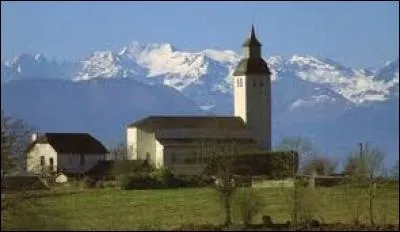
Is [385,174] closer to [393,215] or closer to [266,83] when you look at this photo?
[393,215]

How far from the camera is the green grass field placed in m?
28.9

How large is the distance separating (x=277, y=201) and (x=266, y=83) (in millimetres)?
68830

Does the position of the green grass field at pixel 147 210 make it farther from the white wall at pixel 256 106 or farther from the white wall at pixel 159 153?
the white wall at pixel 256 106

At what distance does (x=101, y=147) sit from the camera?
334ft

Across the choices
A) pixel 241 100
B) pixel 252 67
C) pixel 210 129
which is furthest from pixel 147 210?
pixel 252 67

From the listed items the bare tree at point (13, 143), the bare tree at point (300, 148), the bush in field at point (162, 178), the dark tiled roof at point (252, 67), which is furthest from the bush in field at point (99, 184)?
the dark tiled roof at point (252, 67)

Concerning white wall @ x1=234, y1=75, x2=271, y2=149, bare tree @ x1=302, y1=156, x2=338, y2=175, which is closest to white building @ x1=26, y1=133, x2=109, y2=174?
white wall @ x1=234, y1=75, x2=271, y2=149

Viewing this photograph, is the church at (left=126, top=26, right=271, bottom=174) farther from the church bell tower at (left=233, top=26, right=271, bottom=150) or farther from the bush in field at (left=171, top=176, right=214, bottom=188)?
the bush in field at (left=171, top=176, right=214, bottom=188)

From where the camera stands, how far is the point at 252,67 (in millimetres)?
116812

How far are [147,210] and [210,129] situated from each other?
58856 millimetres

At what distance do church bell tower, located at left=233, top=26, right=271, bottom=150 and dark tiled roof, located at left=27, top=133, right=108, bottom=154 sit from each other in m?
17.4

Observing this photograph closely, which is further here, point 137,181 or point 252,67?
point 252,67

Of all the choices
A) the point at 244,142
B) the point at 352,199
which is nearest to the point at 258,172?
the point at 244,142

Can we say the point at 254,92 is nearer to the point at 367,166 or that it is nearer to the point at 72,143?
the point at 72,143
